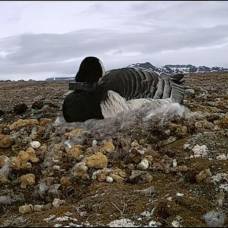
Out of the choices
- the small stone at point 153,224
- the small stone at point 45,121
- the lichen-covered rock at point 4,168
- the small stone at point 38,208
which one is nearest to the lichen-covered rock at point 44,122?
the small stone at point 45,121

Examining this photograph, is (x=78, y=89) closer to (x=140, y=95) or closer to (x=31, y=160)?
(x=140, y=95)

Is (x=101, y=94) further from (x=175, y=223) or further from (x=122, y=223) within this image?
(x=175, y=223)

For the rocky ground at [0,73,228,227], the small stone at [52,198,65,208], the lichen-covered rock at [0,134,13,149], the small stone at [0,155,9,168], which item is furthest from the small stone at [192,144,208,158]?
the lichen-covered rock at [0,134,13,149]

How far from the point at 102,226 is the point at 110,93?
15.6 ft

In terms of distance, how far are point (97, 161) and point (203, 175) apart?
182cm

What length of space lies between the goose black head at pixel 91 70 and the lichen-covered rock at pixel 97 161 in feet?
8.57

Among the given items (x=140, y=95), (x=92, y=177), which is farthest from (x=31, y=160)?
(x=140, y=95)

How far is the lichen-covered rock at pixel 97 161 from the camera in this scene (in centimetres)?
964

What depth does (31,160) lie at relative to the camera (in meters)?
10.3

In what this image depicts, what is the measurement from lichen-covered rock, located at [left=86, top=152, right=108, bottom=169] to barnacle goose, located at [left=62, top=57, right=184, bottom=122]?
2002 millimetres

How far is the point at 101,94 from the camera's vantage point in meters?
11.8

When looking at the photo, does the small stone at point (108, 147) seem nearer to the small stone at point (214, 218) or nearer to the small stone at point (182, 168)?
the small stone at point (182, 168)

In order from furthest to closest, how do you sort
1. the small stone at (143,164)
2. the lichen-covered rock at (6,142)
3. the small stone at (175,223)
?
1. the lichen-covered rock at (6,142)
2. the small stone at (143,164)
3. the small stone at (175,223)

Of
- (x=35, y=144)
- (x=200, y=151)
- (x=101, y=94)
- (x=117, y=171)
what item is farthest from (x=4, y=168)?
(x=200, y=151)
